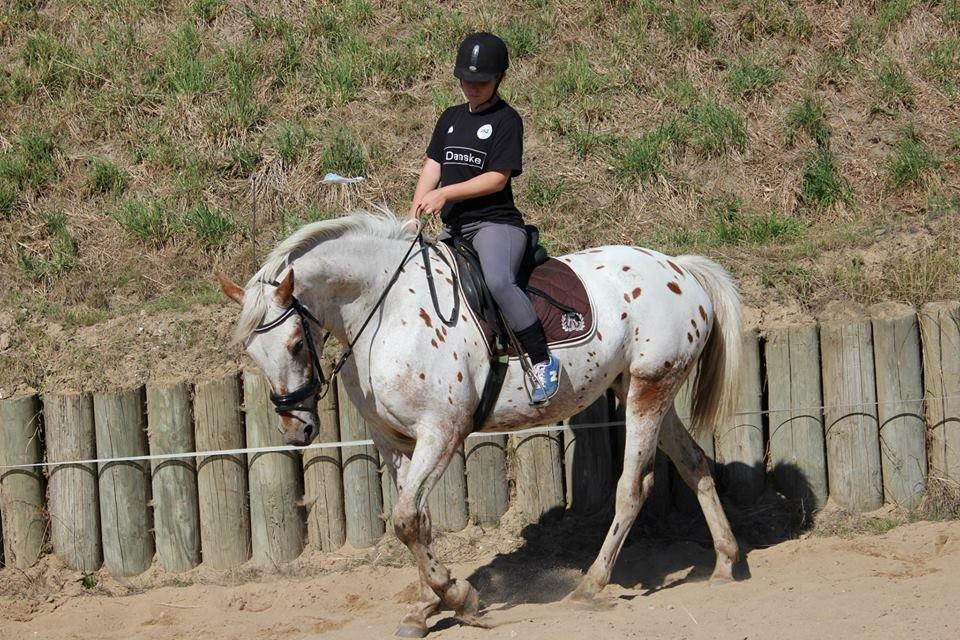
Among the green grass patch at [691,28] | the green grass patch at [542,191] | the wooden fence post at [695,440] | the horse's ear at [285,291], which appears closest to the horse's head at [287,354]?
the horse's ear at [285,291]

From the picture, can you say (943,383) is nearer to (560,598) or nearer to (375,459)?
(560,598)

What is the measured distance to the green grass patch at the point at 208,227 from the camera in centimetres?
949

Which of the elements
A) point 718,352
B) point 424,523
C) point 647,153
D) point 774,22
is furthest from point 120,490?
point 774,22

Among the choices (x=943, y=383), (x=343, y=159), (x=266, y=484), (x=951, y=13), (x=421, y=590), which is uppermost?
(x=951, y=13)

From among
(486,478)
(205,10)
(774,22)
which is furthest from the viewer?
(205,10)

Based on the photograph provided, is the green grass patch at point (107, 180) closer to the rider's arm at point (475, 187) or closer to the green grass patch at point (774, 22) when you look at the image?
the rider's arm at point (475, 187)

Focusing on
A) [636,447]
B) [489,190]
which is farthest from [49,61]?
[636,447]

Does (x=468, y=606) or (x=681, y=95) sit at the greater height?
(x=681, y=95)

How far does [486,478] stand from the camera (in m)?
7.15

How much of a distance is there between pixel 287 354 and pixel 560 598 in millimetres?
2351

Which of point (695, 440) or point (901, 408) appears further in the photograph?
point (695, 440)

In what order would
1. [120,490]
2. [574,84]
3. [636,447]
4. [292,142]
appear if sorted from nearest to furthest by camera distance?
1. [636,447]
2. [120,490]
3. [292,142]
4. [574,84]

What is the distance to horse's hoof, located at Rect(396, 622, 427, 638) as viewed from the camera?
5.59 metres

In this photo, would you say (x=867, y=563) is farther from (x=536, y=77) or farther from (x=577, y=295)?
(x=536, y=77)
